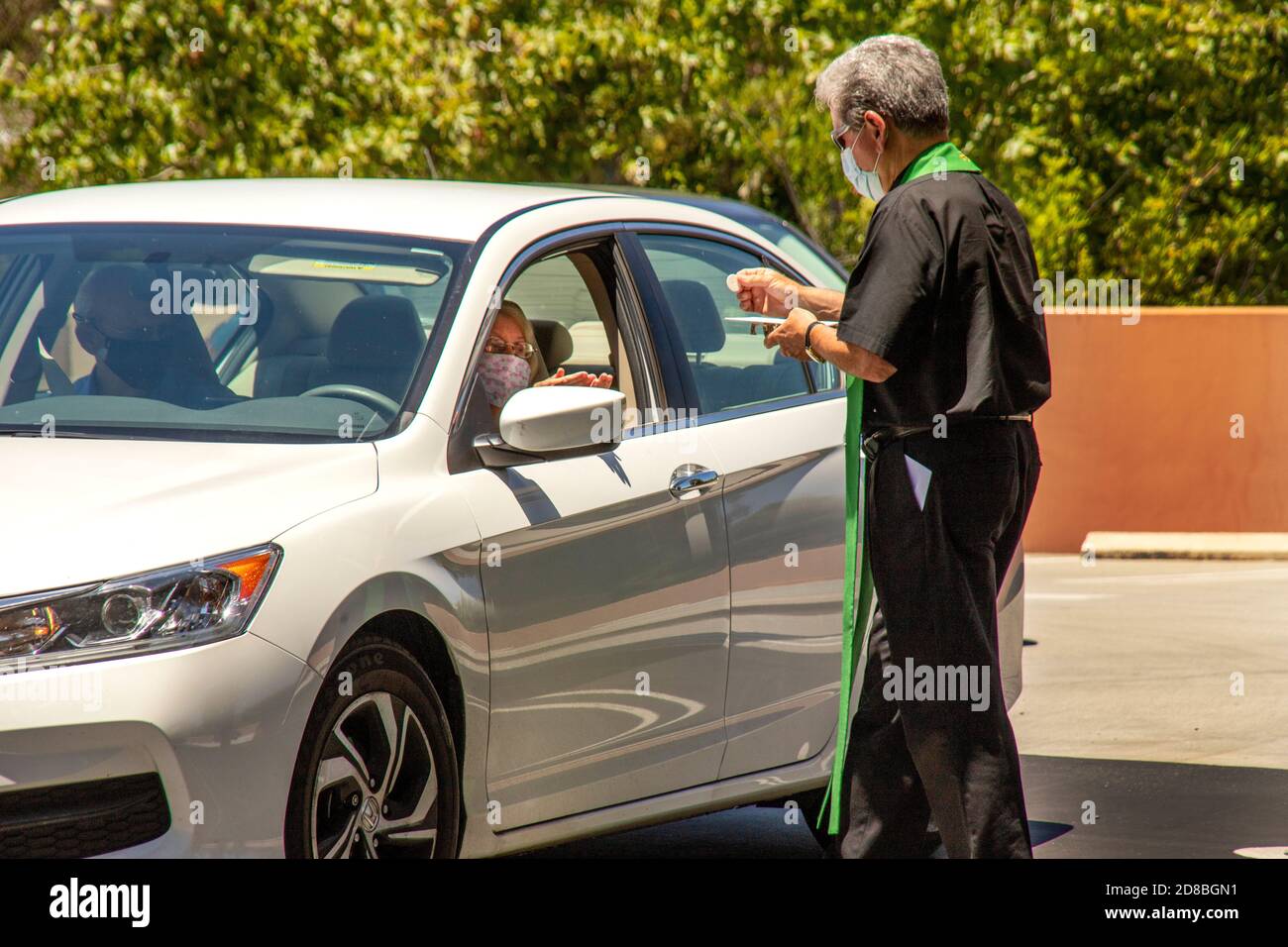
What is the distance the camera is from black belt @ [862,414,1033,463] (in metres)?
4.49

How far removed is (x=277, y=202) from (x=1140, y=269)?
11.2 metres

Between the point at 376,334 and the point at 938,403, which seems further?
the point at 376,334

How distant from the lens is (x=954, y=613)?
4512 millimetres

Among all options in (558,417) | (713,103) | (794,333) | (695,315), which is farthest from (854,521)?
(713,103)

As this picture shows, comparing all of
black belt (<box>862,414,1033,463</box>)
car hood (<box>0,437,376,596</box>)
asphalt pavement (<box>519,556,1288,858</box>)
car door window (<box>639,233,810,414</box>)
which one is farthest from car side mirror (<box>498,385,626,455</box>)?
asphalt pavement (<box>519,556,1288,858</box>)

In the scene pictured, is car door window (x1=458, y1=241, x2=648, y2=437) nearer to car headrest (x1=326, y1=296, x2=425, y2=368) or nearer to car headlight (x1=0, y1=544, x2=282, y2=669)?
car headrest (x1=326, y1=296, x2=425, y2=368)

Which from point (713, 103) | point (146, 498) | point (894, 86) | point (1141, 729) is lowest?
point (1141, 729)

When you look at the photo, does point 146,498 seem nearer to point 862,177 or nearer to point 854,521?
point 854,521

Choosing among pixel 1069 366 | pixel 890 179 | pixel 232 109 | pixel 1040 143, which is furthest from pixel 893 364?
pixel 232 109

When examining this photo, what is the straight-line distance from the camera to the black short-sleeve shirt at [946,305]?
14.5 feet

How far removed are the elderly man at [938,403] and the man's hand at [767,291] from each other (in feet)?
0.91

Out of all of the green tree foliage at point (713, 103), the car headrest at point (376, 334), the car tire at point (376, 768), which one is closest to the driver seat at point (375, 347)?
the car headrest at point (376, 334)

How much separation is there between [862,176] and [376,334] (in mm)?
1159
